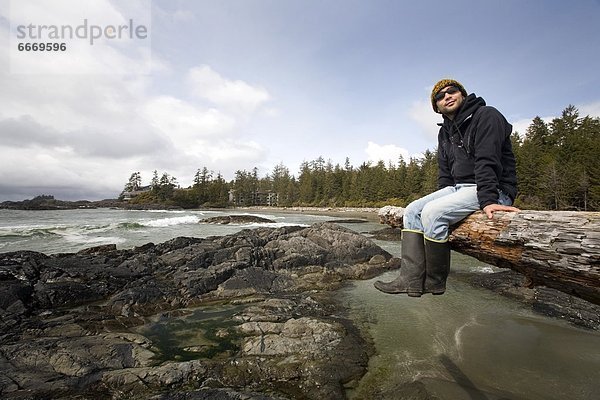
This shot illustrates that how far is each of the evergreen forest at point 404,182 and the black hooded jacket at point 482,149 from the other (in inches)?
1943

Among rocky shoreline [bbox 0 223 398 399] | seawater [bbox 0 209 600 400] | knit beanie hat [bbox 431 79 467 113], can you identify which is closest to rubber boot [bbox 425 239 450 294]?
knit beanie hat [bbox 431 79 467 113]

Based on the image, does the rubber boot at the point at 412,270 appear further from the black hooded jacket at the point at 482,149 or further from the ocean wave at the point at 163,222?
the ocean wave at the point at 163,222

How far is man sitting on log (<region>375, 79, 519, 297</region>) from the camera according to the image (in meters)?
2.95

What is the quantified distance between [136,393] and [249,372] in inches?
74.5

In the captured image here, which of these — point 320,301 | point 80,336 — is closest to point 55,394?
point 80,336

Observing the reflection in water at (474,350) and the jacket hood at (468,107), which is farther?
the reflection in water at (474,350)

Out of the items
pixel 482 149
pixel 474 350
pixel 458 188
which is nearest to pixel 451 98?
pixel 482 149

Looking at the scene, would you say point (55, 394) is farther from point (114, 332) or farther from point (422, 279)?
point (422, 279)

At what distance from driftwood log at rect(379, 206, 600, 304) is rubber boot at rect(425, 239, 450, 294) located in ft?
0.82

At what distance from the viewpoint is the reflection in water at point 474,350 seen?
193 inches

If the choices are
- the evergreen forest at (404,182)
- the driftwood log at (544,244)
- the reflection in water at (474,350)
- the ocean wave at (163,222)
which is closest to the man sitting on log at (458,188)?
the driftwood log at (544,244)

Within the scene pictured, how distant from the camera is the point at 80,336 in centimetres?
633

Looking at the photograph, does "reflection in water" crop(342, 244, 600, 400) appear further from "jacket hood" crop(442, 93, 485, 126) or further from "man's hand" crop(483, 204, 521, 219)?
"jacket hood" crop(442, 93, 485, 126)

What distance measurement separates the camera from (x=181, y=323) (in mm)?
7547
